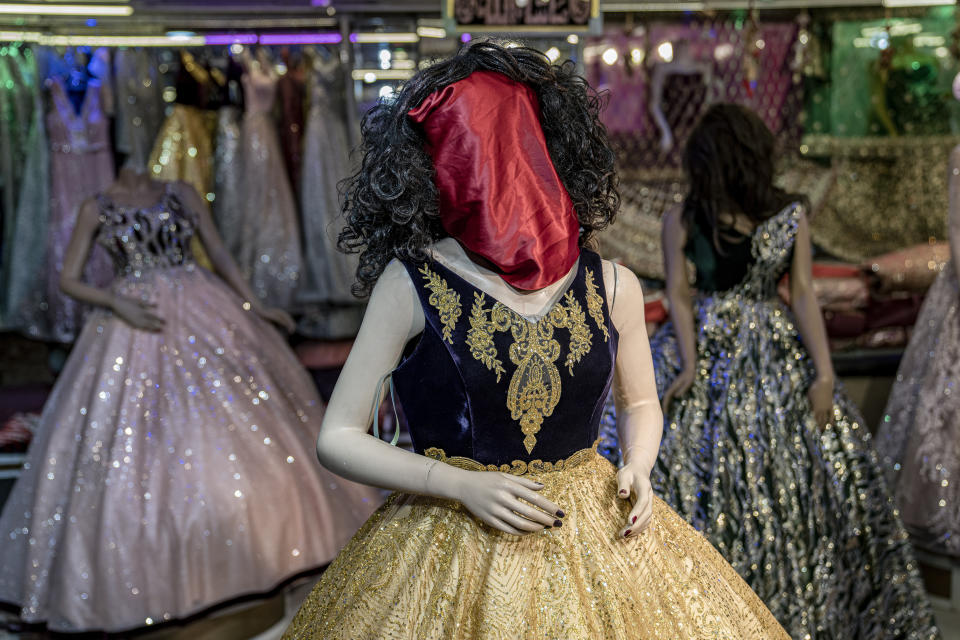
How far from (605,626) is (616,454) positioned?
144 centimetres

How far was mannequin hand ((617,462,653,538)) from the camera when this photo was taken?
1.57 m

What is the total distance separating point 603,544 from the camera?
5.19 feet

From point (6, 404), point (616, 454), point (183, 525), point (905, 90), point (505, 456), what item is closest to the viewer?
point (505, 456)

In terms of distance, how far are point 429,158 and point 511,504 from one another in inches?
25.0

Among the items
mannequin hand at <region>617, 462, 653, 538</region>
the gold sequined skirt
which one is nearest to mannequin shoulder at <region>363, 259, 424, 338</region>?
the gold sequined skirt

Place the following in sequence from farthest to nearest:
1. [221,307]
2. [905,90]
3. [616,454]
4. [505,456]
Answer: [905,90]
[221,307]
[616,454]
[505,456]

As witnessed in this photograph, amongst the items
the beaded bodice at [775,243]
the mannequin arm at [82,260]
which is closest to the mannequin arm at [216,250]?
the mannequin arm at [82,260]

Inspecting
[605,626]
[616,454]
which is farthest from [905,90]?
[605,626]

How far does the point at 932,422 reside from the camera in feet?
11.7

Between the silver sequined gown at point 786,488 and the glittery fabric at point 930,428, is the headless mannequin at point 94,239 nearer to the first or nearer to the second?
the silver sequined gown at point 786,488

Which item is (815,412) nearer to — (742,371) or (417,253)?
(742,371)

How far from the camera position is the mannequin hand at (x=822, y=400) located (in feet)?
9.65

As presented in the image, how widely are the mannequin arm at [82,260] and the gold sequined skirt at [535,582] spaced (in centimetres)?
219

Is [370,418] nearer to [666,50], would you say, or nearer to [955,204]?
[955,204]
